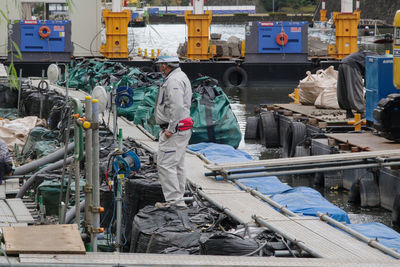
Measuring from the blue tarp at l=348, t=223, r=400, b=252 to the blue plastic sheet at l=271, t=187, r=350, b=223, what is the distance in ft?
1.93

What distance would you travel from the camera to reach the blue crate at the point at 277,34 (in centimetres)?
3123

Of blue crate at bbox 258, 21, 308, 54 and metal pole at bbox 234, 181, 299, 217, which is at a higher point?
blue crate at bbox 258, 21, 308, 54

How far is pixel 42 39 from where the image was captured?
31.6 meters

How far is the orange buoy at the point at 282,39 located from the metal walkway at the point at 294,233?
840 inches

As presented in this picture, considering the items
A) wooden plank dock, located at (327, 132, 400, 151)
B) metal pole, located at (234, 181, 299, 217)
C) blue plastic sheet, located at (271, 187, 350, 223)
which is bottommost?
blue plastic sheet, located at (271, 187, 350, 223)

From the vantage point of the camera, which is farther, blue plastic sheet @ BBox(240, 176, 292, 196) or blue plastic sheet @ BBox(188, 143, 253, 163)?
blue plastic sheet @ BBox(188, 143, 253, 163)

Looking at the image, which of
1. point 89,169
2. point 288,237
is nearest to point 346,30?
point 288,237

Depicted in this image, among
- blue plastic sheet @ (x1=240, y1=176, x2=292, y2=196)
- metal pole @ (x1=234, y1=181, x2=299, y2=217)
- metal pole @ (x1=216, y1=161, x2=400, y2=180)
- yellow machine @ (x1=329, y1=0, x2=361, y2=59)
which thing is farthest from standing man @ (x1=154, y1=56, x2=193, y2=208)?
yellow machine @ (x1=329, y1=0, x2=361, y2=59)

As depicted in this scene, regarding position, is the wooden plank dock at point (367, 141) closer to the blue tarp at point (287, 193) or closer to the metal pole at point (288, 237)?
the blue tarp at point (287, 193)

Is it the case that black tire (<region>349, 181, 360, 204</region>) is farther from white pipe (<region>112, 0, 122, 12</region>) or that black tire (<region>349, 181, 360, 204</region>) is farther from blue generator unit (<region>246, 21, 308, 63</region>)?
white pipe (<region>112, 0, 122, 12</region>)

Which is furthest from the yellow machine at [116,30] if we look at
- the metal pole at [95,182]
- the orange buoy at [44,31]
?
the metal pole at [95,182]

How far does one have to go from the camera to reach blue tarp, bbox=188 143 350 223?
866cm

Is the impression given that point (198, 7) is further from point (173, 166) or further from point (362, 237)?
point (362, 237)

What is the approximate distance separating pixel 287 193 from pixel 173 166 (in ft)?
5.21
